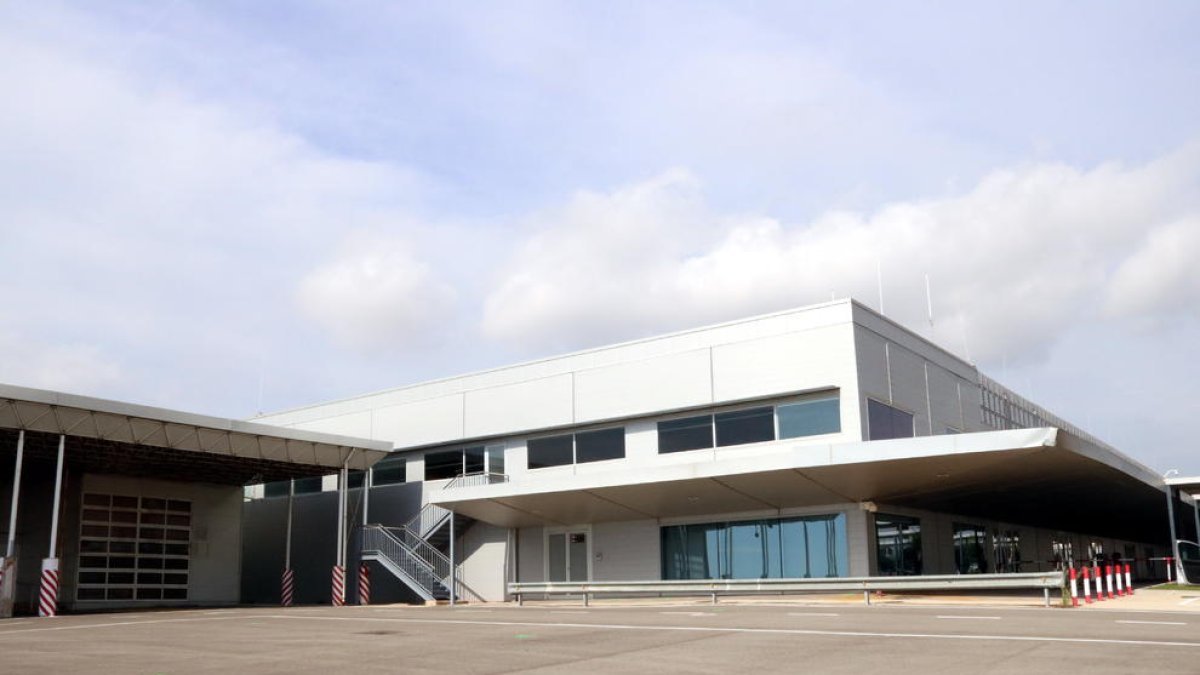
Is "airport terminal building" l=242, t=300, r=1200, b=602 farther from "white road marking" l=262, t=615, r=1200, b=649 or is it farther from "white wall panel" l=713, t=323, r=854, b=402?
"white road marking" l=262, t=615, r=1200, b=649

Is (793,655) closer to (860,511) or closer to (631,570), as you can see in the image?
(860,511)

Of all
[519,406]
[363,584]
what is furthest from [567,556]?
[363,584]

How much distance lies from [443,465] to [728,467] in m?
15.2

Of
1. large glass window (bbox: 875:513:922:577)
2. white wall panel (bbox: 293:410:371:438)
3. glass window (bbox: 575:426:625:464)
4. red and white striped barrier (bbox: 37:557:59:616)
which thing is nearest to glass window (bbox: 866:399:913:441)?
large glass window (bbox: 875:513:922:577)

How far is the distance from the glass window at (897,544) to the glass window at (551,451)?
1029 centimetres

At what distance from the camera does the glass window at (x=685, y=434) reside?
32.0 metres

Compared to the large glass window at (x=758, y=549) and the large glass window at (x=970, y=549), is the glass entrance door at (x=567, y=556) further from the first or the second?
the large glass window at (x=970, y=549)

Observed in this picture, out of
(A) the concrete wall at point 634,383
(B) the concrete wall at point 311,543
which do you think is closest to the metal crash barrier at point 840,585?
(A) the concrete wall at point 634,383

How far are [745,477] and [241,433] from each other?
1443cm

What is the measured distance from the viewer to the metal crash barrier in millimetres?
21688

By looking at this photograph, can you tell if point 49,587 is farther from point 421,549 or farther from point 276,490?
point 276,490

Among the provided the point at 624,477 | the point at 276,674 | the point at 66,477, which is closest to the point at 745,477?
the point at 624,477

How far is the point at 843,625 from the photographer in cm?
1597

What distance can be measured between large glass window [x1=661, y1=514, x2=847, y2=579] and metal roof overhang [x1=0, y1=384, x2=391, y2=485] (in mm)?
10241
